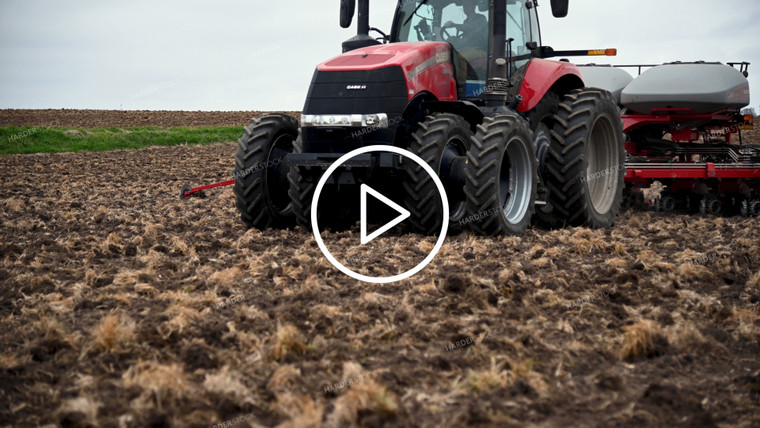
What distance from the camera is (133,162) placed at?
2020 centimetres

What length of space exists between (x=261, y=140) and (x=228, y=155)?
600 inches

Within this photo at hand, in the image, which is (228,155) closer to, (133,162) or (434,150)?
(133,162)

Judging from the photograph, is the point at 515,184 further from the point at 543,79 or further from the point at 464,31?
the point at 464,31

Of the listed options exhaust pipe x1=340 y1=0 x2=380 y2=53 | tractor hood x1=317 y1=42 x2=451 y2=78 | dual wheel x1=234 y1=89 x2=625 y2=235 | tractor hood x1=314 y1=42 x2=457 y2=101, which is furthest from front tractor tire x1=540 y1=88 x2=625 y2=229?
exhaust pipe x1=340 y1=0 x2=380 y2=53

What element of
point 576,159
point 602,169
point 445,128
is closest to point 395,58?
point 445,128

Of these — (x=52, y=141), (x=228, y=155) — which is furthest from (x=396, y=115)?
(x=52, y=141)

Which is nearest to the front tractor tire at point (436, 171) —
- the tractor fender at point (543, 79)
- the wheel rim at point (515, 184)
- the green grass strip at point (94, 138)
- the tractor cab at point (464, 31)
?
the wheel rim at point (515, 184)

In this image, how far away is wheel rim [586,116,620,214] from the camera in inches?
363

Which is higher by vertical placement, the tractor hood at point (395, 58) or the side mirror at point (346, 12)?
the side mirror at point (346, 12)

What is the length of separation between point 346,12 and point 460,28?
1.23 metres

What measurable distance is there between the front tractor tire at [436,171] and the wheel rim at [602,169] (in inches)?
98.0

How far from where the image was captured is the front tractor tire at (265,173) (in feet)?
25.8

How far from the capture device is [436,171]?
7.01 m

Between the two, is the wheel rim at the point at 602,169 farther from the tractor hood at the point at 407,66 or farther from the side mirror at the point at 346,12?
the side mirror at the point at 346,12
